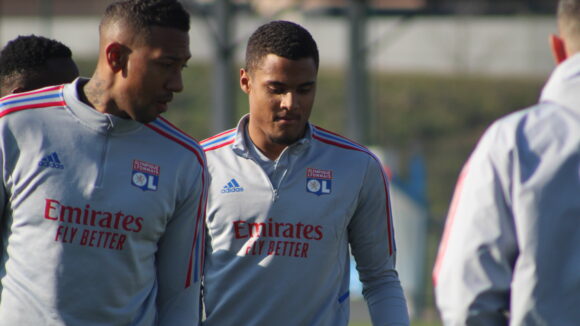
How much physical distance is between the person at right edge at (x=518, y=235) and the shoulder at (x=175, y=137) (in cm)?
114

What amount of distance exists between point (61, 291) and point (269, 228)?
0.93 metres

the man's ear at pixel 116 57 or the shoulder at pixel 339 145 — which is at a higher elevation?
the man's ear at pixel 116 57

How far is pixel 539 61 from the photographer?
17.6 meters

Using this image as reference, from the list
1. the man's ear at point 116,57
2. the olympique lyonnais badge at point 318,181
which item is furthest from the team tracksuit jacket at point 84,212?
the olympique lyonnais badge at point 318,181

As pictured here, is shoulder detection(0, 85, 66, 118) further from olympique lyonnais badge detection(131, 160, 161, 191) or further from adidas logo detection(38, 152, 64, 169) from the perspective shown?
olympique lyonnais badge detection(131, 160, 161, 191)

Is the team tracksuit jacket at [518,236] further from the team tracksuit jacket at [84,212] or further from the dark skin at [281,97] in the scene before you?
the dark skin at [281,97]

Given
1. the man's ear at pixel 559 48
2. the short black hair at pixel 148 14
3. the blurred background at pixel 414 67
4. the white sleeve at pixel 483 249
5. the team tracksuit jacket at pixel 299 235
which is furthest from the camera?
the blurred background at pixel 414 67

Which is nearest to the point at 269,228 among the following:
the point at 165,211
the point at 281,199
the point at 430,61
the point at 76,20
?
the point at 281,199

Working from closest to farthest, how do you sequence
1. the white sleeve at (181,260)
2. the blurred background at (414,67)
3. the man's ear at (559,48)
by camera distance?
the man's ear at (559,48) < the white sleeve at (181,260) < the blurred background at (414,67)

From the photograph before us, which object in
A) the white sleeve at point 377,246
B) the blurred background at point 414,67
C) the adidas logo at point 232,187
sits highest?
the adidas logo at point 232,187

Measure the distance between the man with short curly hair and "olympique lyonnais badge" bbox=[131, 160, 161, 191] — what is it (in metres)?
0.78

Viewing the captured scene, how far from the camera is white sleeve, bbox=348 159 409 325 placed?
396cm

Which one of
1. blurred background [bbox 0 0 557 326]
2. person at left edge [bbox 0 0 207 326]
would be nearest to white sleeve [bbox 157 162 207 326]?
person at left edge [bbox 0 0 207 326]

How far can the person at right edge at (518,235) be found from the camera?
8.36 feet
